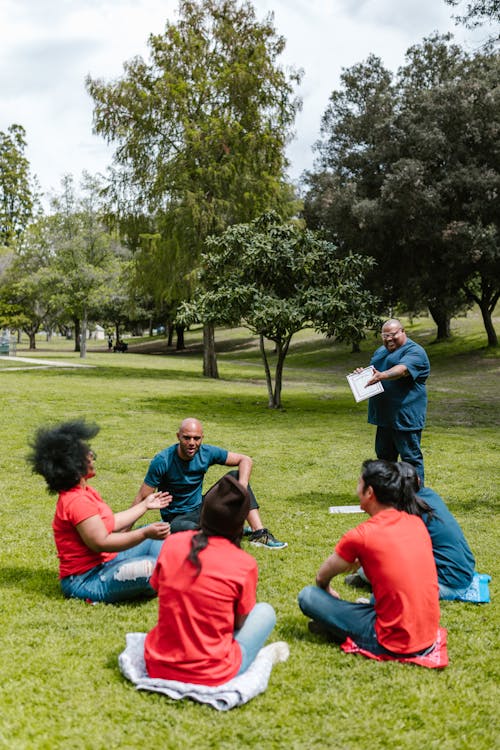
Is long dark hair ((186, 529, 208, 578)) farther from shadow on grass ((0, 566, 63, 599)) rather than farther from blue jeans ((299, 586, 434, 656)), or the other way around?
shadow on grass ((0, 566, 63, 599))

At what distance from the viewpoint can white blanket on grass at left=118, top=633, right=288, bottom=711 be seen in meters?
3.64

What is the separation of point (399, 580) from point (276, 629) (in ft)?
3.64

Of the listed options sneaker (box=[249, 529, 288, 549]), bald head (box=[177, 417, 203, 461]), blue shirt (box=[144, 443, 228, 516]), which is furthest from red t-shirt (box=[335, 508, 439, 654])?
sneaker (box=[249, 529, 288, 549])

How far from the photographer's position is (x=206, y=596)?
3719 mm

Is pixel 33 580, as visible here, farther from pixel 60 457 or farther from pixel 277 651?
pixel 277 651

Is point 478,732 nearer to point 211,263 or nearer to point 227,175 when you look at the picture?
point 211,263

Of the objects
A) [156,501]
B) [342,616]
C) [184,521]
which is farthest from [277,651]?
[184,521]

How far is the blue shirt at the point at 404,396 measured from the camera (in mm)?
7582

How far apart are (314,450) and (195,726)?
30.4ft

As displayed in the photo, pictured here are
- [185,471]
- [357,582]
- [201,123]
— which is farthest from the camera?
[201,123]

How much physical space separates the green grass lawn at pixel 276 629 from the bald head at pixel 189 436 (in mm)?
1235

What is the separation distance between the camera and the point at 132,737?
338cm

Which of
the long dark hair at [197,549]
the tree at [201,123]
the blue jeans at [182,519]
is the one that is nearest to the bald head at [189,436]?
the blue jeans at [182,519]

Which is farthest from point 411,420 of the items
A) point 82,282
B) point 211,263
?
point 82,282
